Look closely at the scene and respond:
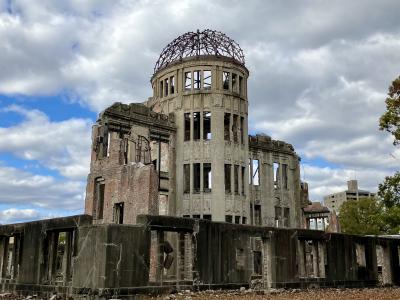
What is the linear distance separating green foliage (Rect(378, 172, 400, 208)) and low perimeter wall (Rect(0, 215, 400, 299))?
2.30 metres

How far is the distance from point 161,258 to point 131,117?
12641 millimetres

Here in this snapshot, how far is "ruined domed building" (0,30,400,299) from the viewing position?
15.7m

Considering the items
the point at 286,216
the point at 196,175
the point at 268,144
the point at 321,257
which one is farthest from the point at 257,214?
the point at 321,257

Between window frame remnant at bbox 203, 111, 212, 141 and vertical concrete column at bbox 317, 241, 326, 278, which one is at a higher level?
window frame remnant at bbox 203, 111, 212, 141

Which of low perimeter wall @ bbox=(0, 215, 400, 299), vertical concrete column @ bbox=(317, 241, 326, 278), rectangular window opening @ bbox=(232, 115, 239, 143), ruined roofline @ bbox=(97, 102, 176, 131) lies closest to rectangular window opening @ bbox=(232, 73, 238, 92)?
rectangular window opening @ bbox=(232, 115, 239, 143)

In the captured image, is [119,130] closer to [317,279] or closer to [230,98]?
[230,98]

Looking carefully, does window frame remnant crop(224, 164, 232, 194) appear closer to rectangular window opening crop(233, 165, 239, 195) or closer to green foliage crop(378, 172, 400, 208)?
rectangular window opening crop(233, 165, 239, 195)

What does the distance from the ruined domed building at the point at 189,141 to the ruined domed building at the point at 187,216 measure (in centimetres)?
7

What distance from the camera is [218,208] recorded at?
28344mm

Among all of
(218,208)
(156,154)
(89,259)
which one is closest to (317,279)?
(218,208)

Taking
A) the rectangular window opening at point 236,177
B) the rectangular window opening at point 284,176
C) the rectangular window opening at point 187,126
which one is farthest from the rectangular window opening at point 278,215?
the rectangular window opening at point 187,126

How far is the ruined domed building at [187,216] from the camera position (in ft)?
51.4

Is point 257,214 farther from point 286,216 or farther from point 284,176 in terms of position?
point 284,176

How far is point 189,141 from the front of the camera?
96.6 ft
